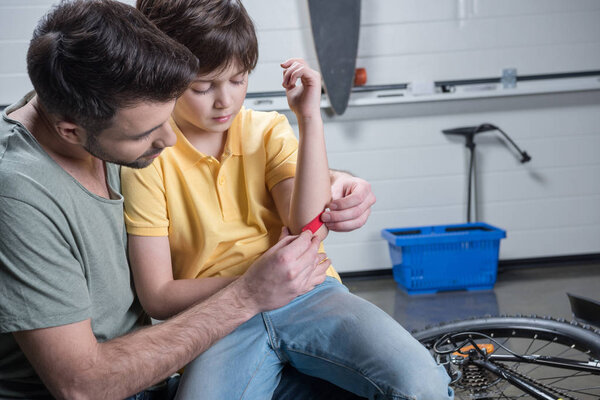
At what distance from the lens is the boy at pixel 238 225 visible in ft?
3.70

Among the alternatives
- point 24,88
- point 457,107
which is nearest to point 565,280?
point 457,107

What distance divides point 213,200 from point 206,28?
0.37 m

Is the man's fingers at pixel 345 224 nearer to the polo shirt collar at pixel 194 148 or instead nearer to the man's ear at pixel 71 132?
the polo shirt collar at pixel 194 148

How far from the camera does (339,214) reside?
4.20 feet

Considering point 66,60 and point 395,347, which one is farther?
point 395,347

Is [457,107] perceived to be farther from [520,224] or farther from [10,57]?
[10,57]

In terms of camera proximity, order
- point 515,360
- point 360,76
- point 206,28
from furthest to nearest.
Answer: point 360,76, point 515,360, point 206,28

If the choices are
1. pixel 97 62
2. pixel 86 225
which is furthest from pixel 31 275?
pixel 97 62

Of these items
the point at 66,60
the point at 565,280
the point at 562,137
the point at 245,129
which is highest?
the point at 66,60

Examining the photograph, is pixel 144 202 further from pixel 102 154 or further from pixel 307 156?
pixel 307 156

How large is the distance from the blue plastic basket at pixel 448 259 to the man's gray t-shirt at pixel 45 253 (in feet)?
8.21

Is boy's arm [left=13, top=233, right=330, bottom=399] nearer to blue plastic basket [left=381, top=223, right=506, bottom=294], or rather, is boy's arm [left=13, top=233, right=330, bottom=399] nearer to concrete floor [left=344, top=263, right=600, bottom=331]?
concrete floor [left=344, top=263, right=600, bottom=331]

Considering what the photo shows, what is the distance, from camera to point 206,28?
1.20m

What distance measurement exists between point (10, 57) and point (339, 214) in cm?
327
